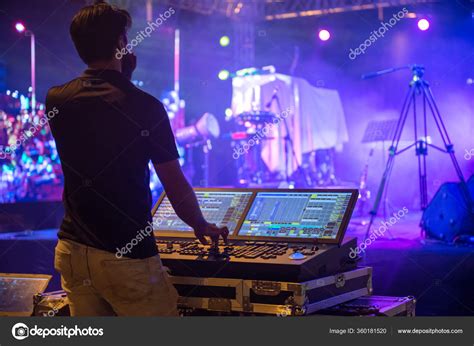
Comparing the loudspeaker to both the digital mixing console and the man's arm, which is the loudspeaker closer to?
the digital mixing console

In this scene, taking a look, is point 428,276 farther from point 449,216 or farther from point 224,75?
point 224,75

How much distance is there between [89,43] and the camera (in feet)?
6.44

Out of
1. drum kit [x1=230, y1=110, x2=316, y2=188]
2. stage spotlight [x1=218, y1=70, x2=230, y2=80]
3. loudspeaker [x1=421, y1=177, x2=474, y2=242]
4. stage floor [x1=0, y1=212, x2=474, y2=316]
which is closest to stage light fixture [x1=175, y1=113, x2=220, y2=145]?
drum kit [x1=230, y1=110, x2=316, y2=188]

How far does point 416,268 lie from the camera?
4.47 m

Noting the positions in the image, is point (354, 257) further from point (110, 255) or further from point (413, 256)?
point (413, 256)

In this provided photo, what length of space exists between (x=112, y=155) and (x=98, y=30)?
384mm

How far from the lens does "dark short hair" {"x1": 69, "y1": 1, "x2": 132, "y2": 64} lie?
1938 mm

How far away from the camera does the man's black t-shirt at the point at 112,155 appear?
190cm

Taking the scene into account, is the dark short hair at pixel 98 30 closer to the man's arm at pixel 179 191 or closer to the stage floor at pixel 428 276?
the man's arm at pixel 179 191

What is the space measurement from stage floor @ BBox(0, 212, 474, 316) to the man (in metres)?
2.54

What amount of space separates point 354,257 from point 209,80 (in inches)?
315

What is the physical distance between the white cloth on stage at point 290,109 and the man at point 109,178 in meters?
7.45

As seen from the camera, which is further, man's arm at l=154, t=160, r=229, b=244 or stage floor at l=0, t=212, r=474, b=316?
stage floor at l=0, t=212, r=474, b=316

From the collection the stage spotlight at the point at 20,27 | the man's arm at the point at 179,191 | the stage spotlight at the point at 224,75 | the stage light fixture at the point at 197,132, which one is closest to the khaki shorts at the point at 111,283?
the man's arm at the point at 179,191
